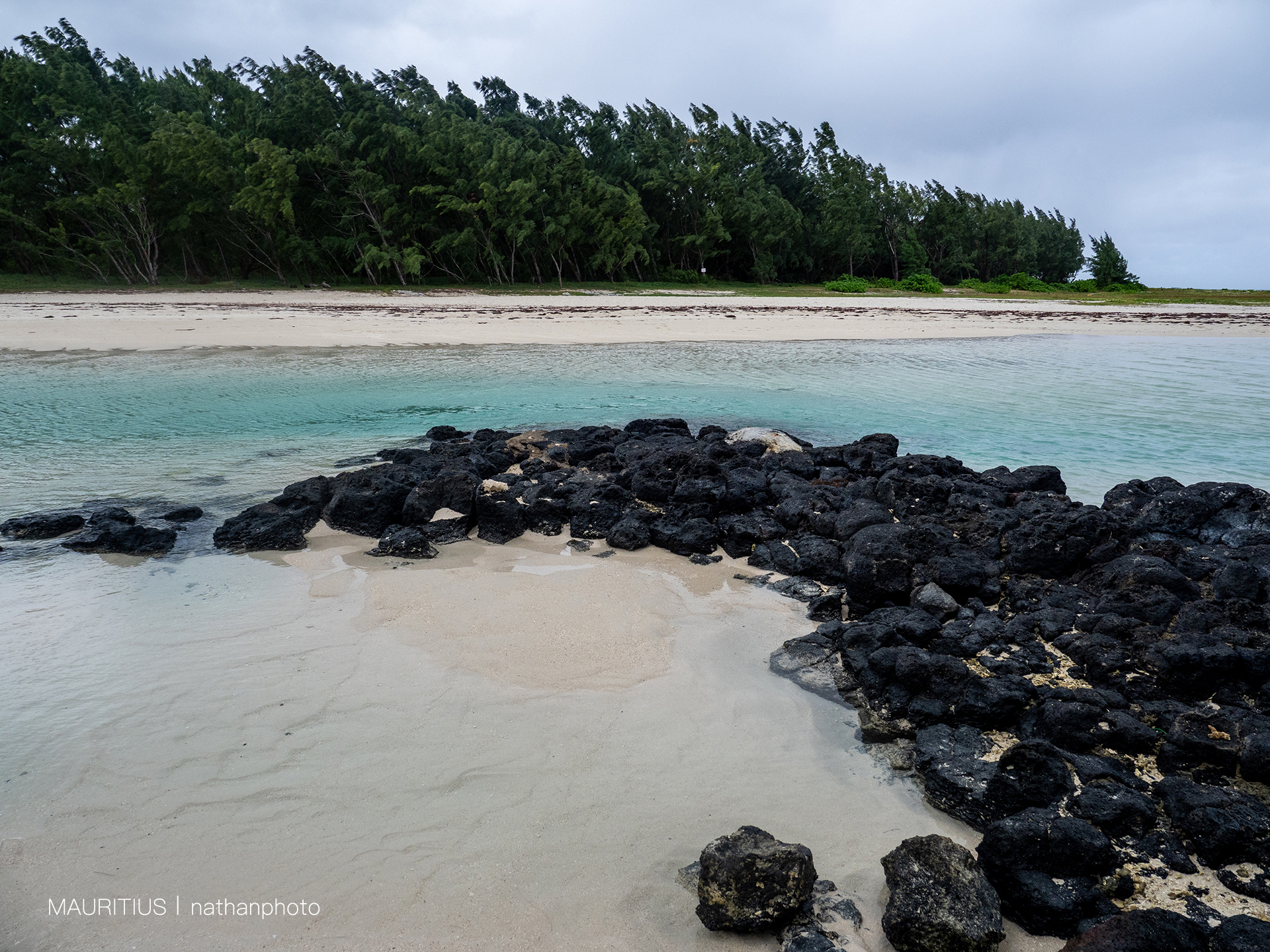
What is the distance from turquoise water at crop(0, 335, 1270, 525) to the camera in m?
7.81

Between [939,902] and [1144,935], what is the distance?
54 cm

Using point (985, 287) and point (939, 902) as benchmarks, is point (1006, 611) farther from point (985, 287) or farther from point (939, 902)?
point (985, 287)

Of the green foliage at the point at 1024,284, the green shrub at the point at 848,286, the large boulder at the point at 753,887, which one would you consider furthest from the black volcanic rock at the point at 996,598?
the green foliage at the point at 1024,284

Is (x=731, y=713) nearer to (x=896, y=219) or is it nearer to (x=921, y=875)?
(x=921, y=875)

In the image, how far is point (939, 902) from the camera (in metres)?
2.33

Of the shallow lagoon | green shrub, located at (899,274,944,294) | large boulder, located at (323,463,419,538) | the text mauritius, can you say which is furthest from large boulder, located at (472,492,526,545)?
green shrub, located at (899,274,944,294)

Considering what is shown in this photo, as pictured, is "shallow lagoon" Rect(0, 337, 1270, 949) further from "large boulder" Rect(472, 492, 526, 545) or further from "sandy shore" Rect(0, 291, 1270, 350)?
"sandy shore" Rect(0, 291, 1270, 350)

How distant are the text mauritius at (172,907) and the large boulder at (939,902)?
6.05 ft

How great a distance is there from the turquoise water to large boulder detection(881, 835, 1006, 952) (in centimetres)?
544

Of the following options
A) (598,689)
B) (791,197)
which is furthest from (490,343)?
(791,197)

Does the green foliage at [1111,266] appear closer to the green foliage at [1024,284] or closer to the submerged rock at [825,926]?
the green foliage at [1024,284]

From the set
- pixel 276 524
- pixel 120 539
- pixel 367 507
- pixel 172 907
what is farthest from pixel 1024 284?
pixel 172 907

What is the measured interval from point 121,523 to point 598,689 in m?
4.13

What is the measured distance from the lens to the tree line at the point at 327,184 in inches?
1332
